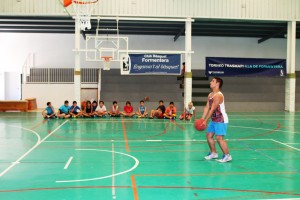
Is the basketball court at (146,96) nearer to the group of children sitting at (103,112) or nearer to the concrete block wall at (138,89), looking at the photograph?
the concrete block wall at (138,89)

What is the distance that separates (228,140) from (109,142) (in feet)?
11.4

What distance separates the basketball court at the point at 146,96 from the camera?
6.05 m

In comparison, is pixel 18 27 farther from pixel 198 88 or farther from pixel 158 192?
pixel 158 192

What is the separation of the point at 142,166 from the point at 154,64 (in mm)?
13379

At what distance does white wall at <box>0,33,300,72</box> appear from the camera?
2561cm

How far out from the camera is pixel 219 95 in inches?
288

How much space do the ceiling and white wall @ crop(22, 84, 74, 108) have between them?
387cm

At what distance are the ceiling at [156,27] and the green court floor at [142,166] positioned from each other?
11222 mm

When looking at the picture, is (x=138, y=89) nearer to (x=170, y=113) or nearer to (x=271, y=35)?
(x=170, y=113)

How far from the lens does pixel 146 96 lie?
23.1 metres

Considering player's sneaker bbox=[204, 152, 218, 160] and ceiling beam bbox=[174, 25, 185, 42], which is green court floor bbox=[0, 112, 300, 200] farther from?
ceiling beam bbox=[174, 25, 185, 42]

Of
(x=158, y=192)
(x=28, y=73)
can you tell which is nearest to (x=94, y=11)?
(x=28, y=73)

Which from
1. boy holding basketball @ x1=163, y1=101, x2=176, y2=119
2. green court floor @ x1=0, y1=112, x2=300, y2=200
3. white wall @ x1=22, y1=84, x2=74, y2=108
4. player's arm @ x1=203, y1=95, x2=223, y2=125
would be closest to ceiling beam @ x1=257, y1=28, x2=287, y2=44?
boy holding basketball @ x1=163, y1=101, x2=176, y2=119

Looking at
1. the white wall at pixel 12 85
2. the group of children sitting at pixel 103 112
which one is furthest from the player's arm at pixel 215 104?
the white wall at pixel 12 85
